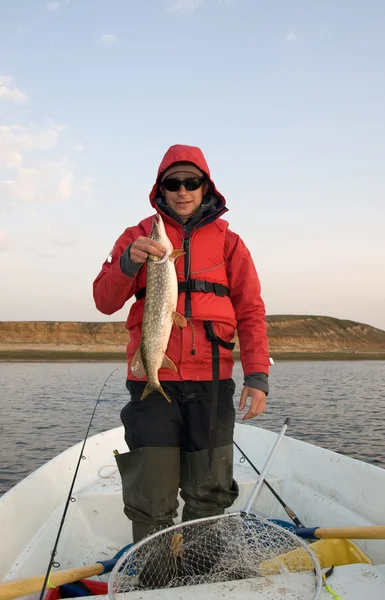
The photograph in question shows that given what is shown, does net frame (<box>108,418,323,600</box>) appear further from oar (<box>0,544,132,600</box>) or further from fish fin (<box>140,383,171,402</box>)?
fish fin (<box>140,383,171,402</box>)

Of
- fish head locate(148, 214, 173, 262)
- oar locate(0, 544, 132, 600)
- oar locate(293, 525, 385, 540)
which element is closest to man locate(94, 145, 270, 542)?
fish head locate(148, 214, 173, 262)

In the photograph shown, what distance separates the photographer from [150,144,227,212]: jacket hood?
4012 millimetres

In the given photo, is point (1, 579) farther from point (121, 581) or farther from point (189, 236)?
point (189, 236)

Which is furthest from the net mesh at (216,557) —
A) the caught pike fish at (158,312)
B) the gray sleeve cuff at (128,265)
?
the gray sleeve cuff at (128,265)

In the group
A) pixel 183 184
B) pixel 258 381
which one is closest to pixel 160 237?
pixel 183 184

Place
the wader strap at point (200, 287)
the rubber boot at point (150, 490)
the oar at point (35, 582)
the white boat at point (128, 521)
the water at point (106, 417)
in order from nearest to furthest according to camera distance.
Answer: the oar at point (35, 582)
the white boat at point (128, 521)
the rubber boot at point (150, 490)
the wader strap at point (200, 287)
the water at point (106, 417)

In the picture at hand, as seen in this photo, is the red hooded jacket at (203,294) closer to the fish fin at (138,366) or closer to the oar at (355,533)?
the fish fin at (138,366)

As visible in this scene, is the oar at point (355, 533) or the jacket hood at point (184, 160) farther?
the jacket hood at point (184, 160)

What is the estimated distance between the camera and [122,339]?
78062 millimetres

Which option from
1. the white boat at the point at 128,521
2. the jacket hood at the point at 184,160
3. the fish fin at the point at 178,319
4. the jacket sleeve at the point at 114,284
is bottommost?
the white boat at the point at 128,521

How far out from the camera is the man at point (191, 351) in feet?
11.8

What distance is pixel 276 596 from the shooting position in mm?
2906

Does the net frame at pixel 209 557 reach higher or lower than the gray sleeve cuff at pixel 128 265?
lower

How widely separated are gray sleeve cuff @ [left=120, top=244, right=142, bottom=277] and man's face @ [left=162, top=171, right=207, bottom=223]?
27.8 inches
